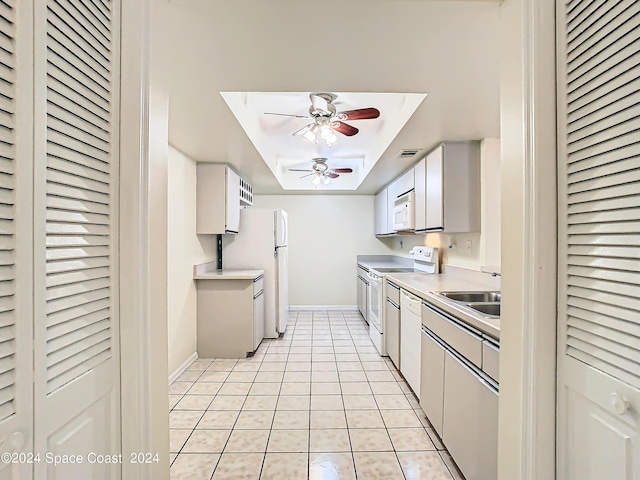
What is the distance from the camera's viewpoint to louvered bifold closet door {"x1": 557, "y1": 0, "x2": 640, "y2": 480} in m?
0.75

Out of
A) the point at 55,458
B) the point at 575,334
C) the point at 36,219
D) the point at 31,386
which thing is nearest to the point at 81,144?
the point at 36,219

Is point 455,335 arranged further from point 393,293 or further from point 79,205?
point 79,205

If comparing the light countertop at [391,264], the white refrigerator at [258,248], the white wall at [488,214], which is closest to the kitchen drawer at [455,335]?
the white wall at [488,214]

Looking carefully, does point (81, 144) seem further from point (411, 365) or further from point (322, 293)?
point (322, 293)

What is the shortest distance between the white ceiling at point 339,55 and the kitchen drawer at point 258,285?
71.4 inches

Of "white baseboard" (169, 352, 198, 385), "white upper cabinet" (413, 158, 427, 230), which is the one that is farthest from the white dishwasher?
"white baseboard" (169, 352, 198, 385)

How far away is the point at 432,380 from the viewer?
2119 mm

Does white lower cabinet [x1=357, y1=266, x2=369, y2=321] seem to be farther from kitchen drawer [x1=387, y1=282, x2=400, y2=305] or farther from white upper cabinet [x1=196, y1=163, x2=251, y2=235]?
white upper cabinet [x1=196, y1=163, x2=251, y2=235]

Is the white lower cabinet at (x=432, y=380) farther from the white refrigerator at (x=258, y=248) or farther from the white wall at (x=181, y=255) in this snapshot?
the white refrigerator at (x=258, y=248)

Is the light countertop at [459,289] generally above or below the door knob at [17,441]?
→ above

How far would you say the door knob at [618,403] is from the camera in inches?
29.8

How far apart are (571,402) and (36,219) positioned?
1.49 meters

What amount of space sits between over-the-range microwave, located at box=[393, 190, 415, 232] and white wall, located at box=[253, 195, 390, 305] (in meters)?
1.77

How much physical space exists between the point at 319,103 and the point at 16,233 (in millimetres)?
2290
